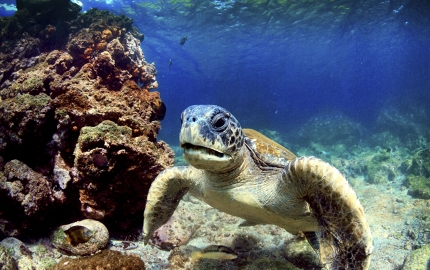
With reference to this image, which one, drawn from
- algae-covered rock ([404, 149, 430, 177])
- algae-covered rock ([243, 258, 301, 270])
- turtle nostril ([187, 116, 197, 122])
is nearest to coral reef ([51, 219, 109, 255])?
algae-covered rock ([243, 258, 301, 270])

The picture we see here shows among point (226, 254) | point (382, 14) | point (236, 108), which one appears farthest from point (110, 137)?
point (236, 108)

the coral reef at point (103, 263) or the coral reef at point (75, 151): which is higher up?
the coral reef at point (75, 151)

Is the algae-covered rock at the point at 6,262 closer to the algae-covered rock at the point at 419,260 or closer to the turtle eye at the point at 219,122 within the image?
the turtle eye at the point at 219,122

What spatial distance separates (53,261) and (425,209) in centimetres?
711

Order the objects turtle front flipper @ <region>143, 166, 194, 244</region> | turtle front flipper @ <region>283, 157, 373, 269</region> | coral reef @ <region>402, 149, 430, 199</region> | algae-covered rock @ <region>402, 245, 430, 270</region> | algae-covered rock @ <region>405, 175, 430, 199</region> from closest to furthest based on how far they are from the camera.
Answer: turtle front flipper @ <region>283, 157, 373, 269</region> → algae-covered rock @ <region>402, 245, 430, 270</region> → turtle front flipper @ <region>143, 166, 194, 244</region> → algae-covered rock @ <region>405, 175, 430, 199</region> → coral reef @ <region>402, 149, 430, 199</region>

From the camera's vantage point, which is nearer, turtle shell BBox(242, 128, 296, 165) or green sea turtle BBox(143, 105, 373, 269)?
green sea turtle BBox(143, 105, 373, 269)

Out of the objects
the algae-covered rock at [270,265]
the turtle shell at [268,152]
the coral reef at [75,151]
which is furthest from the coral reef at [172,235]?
the turtle shell at [268,152]

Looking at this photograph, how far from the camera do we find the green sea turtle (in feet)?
6.94

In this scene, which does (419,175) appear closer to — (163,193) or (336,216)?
(336,216)

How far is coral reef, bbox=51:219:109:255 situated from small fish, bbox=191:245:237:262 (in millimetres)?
1234

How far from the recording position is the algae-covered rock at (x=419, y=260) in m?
3.01

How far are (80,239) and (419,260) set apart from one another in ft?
13.9

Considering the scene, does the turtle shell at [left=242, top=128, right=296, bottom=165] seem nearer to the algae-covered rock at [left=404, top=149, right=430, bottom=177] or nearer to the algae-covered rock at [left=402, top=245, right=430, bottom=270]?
the algae-covered rock at [left=402, top=245, right=430, bottom=270]

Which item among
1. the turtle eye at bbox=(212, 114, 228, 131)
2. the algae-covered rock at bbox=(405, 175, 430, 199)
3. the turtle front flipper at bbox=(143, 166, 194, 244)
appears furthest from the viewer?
the algae-covered rock at bbox=(405, 175, 430, 199)
